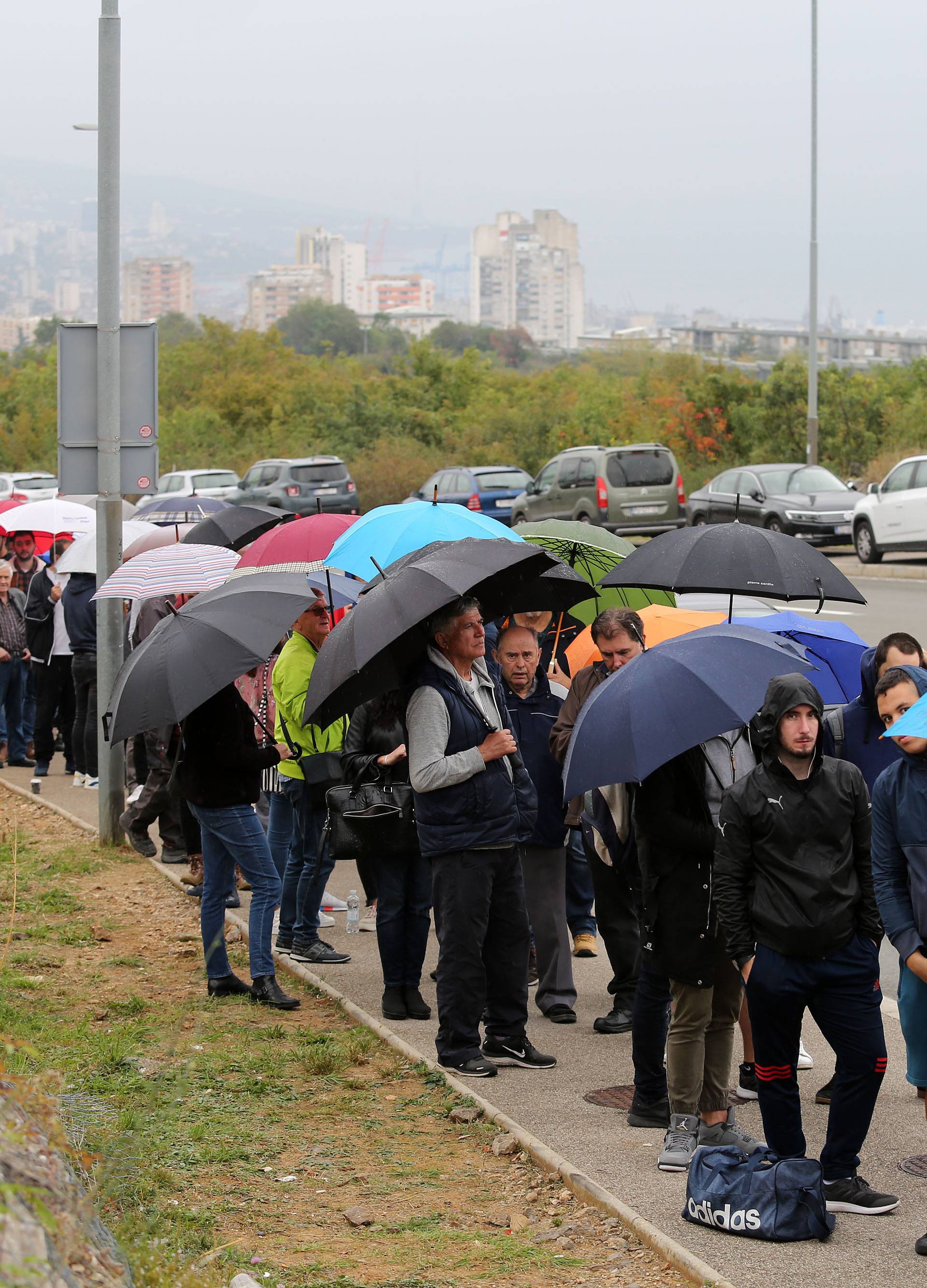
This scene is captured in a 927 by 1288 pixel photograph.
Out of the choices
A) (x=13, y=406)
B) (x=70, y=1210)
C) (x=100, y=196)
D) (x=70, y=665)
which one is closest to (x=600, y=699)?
(x=70, y=1210)

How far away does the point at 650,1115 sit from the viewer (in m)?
5.70

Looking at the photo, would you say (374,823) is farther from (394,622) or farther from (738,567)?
(738,567)

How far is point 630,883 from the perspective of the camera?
19.3 feet

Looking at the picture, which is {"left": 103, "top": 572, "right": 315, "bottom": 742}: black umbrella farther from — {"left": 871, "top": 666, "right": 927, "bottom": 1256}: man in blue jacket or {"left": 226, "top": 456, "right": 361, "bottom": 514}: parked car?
{"left": 226, "top": 456, "right": 361, "bottom": 514}: parked car

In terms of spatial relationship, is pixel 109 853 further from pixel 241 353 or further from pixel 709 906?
pixel 241 353

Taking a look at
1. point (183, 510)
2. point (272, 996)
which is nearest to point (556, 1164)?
point (272, 996)

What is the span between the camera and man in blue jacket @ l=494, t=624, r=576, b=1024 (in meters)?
7.11

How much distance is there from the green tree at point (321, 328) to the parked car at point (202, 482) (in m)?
115

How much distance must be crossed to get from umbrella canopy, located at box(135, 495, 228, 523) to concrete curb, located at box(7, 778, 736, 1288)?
755 centimetres

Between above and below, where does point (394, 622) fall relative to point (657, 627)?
above

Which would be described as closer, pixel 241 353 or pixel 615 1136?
pixel 615 1136

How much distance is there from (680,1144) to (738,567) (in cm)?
355

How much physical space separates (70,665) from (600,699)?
9.00 m


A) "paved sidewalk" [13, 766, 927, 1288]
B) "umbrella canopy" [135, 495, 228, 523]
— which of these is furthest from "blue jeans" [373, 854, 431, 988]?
"umbrella canopy" [135, 495, 228, 523]
